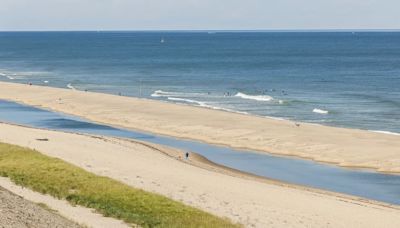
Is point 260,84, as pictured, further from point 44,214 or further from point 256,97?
point 44,214

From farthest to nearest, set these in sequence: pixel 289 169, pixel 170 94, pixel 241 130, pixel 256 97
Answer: pixel 170 94
pixel 256 97
pixel 241 130
pixel 289 169

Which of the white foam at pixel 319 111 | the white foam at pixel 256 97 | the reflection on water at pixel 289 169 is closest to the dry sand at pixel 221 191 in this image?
the reflection on water at pixel 289 169

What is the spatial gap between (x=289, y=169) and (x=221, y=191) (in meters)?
10.7

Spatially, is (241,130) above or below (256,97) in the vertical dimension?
below

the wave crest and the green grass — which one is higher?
the wave crest

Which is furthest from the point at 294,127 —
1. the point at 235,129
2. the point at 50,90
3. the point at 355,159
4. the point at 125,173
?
the point at 50,90

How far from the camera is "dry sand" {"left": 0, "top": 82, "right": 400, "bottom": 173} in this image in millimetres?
44000

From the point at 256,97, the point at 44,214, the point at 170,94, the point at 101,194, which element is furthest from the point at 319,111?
the point at 44,214

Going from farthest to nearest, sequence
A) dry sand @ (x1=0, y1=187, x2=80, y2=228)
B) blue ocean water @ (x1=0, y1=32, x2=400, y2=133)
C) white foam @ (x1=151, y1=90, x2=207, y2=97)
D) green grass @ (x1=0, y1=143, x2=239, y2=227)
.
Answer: white foam @ (x1=151, y1=90, x2=207, y2=97) < blue ocean water @ (x1=0, y1=32, x2=400, y2=133) < green grass @ (x1=0, y1=143, x2=239, y2=227) < dry sand @ (x1=0, y1=187, x2=80, y2=228)

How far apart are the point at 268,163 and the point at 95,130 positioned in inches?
697

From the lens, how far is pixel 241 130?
53.2m

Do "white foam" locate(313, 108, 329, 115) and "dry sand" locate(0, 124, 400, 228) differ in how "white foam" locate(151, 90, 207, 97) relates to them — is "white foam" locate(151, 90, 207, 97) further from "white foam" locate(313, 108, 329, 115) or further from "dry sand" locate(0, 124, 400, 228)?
"dry sand" locate(0, 124, 400, 228)

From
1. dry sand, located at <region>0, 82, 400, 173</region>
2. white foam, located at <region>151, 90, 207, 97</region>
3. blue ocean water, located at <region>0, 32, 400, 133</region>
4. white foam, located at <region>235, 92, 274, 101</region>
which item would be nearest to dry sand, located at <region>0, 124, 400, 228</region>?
dry sand, located at <region>0, 82, 400, 173</region>

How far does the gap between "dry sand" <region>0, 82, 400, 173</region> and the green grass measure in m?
16.6
